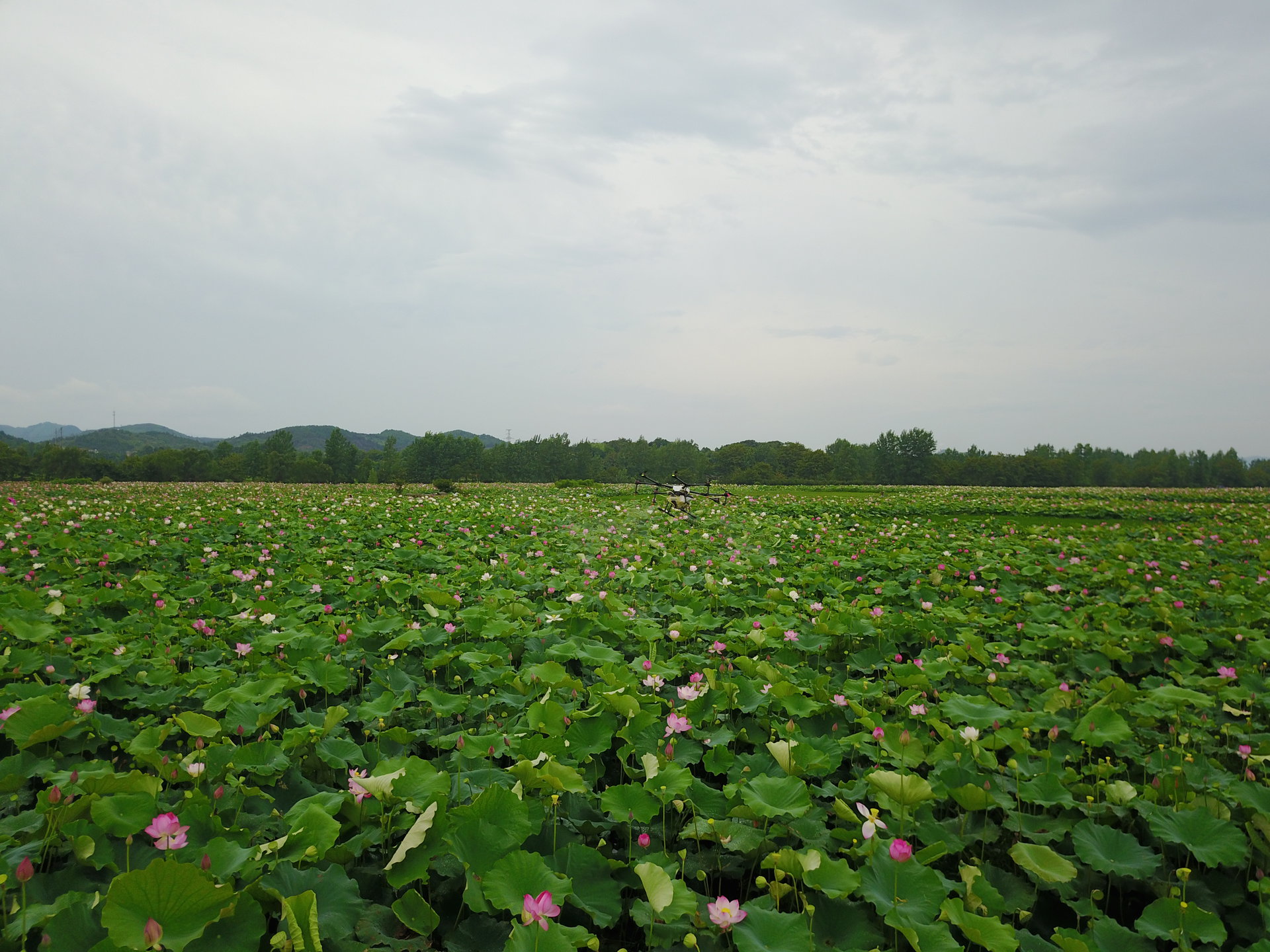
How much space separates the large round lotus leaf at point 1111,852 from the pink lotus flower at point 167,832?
2947mm

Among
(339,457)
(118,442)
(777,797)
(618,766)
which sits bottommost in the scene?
(618,766)

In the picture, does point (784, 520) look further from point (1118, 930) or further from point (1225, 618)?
point (1118, 930)

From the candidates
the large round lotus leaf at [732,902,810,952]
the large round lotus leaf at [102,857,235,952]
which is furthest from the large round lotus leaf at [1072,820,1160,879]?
the large round lotus leaf at [102,857,235,952]

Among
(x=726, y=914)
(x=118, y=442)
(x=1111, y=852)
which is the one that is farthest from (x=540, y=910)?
(x=118, y=442)

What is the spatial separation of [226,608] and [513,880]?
420 cm

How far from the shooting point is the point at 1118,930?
1.81 m

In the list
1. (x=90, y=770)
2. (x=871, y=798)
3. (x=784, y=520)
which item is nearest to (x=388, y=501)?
(x=784, y=520)

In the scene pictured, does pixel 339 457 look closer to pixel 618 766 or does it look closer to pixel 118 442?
pixel 618 766

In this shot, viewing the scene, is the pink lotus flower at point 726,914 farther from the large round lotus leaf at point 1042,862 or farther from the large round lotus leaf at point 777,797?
the large round lotus leaf at point 1042,862

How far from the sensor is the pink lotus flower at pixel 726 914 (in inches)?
65.7

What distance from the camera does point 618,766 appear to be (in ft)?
9.36

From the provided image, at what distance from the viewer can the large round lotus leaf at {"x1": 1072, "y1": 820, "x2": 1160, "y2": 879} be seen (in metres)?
2.05

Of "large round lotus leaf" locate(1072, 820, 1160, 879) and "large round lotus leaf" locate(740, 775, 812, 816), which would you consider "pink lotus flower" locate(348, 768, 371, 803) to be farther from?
"large round lotus leaf" locate(1072, 820, 1160, 879)

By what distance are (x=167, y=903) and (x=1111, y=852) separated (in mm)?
2966
